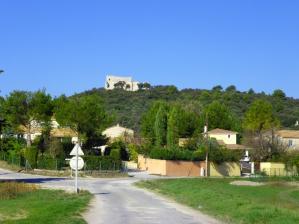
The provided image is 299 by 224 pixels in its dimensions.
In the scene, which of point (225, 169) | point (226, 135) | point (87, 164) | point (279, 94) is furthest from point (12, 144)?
point (279, 94)

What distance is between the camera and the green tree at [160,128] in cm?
9556

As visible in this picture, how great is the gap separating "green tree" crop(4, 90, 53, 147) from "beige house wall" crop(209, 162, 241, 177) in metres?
23.1

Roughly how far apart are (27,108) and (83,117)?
26.7 ft

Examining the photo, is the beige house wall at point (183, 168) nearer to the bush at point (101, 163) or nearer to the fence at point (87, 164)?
the fence at point (87, 164)

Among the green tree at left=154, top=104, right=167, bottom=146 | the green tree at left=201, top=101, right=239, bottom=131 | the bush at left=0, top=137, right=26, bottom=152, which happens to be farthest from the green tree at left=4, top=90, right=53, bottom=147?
the green tree at left=201, top=101, right=239, bottom=131

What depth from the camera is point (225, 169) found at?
8081 centimetres

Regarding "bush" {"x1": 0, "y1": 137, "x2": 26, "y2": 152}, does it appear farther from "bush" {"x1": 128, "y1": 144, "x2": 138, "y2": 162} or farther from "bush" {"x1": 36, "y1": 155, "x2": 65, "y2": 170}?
"bush" {"x1": 128, "y1": 144, "x2": 138, "y2": 162}

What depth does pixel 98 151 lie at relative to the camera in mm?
87625

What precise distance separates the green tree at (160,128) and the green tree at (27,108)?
1914 cm

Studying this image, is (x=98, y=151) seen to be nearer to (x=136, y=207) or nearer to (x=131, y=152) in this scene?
(x=131, y=152)

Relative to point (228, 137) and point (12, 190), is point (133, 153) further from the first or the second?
point (12, 190)

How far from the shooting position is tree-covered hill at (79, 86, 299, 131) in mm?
154500

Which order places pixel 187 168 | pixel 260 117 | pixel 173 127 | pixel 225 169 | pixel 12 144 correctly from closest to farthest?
1. pixel 187 168
2. pixel 225 169
3. pixel 12 144
4. pixel 173 127
5. pixel 260 117

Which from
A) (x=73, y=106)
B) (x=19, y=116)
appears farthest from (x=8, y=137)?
(x=73, y=106)
